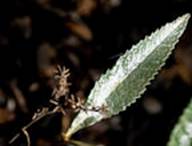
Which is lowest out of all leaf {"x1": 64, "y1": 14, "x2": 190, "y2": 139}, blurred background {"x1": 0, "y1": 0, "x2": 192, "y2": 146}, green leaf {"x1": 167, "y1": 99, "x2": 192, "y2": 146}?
green leaf {"x1": 167, "y1": 99, "x2": 192, "y2": 146}

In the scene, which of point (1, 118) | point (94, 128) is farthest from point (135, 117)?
point (1, 118)

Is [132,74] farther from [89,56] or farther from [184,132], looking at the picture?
[89,56]

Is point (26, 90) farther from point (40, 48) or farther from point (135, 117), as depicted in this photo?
point (135, 117)

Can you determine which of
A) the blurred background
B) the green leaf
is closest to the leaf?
the green leaf

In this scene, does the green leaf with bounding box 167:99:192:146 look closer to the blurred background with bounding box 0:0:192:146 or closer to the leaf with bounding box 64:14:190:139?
the leaf with bounding box 64:14:190:139

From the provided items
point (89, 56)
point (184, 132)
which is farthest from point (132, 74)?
point (89, 56)
